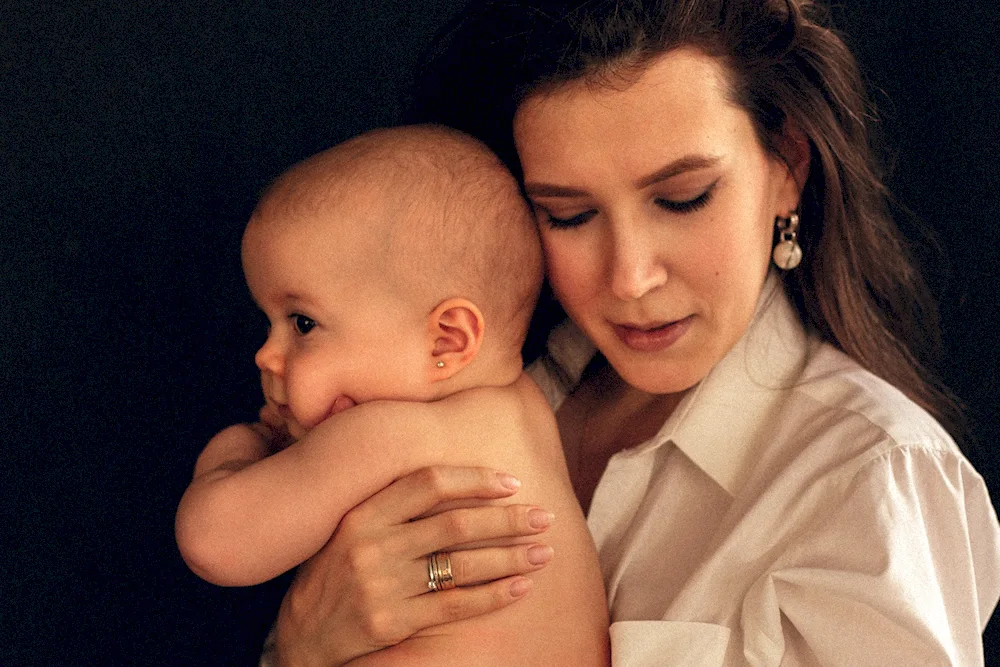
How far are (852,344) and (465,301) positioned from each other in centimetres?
62

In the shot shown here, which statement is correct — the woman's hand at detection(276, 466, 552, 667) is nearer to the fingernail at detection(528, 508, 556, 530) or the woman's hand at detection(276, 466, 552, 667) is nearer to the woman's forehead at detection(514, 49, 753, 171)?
the fingernail at detection(528, 508, 556, 530)

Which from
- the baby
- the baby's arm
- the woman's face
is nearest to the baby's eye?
the baby

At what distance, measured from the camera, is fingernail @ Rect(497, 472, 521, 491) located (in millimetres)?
1330

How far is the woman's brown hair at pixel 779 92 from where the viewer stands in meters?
1.40

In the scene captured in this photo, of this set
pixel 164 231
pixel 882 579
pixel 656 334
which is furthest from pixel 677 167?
pixel 164 231

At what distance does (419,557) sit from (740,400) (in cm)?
54

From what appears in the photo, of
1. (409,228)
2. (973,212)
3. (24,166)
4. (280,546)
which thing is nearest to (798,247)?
(973,212)

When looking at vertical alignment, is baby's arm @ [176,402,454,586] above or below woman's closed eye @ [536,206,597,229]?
below

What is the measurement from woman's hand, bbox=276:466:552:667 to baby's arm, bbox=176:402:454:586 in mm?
40

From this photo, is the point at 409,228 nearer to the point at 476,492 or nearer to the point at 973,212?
the point at 476,492

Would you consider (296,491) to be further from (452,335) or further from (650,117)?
(650,117)

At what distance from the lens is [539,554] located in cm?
132

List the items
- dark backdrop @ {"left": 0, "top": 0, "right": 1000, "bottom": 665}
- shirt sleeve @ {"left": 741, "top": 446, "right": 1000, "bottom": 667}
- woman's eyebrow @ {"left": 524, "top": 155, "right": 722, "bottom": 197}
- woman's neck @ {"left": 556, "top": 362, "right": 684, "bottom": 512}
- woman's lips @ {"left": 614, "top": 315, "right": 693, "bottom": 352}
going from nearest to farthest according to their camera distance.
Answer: shirt sleeve @ {"left": 741, "top": 446, "right": 1000, "bottom": 667}, woman's eyebrow @ {"left": 524, "top": 155, "right": 722, "bottom": 197}, woman's lips @ {"left": 614, "top": 315, "right": 693, "bottom": 352}, dark backdrop @ {"left": 0, "top": 0, "right": 1000, "bottom": 665}, woman's neck @ {"left": 556, "top": 362, "right": 684, "bottom": 512}

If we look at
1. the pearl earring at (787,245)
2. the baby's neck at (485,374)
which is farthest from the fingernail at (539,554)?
the pearl earring at (787,245)
